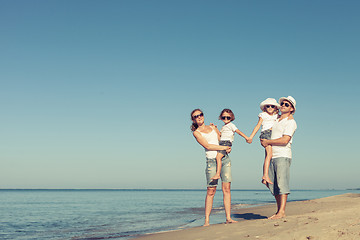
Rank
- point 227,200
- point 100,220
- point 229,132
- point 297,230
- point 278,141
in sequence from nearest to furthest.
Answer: point 297,230 < point 278,141 < point 229,132 < point 227,200 < point 100,220

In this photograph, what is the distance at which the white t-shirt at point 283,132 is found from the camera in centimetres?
626

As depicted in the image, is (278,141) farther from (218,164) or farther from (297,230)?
(297,230)

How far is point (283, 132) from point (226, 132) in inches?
42.5

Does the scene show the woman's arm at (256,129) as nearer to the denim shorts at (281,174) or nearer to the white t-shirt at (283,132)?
the white t-shirt at (283,132)

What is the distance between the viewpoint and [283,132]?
6328 mm

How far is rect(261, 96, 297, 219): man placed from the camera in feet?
20.6

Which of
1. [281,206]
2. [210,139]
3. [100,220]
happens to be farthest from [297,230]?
[100,220]

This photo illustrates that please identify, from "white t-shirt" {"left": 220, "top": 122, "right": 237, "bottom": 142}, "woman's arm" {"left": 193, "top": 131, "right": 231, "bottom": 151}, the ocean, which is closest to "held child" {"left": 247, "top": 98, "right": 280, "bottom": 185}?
"white t-shirt" {"left": 220, "top": 122, "right": 237, "bottom": 142}

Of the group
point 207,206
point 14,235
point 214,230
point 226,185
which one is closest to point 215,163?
point 226,185

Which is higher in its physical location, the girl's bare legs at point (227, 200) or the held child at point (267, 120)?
the held child at point (267, 120)

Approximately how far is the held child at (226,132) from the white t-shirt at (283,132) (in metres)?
0.59

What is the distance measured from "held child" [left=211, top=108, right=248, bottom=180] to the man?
1.99 feet

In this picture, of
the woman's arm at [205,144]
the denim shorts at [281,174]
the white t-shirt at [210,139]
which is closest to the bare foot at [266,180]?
the denim shorts at [281,174]

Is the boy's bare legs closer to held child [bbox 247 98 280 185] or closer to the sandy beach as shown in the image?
held child [bbox 247 98 280 185]
